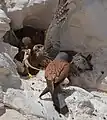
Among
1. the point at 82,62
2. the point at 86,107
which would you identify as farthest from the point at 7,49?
the point at 86,107

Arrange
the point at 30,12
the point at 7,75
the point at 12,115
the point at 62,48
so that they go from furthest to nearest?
the point at 30,12
the point at 62,48
the point at 7,75
the point at 12,115

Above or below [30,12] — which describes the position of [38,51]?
below

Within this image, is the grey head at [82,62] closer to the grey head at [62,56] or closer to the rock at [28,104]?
the grey head at [62,56]

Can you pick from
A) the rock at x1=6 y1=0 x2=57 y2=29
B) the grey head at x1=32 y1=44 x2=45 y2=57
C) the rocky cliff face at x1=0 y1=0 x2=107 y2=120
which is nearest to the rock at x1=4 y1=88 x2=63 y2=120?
the rocky cliff face at x1=0 y1=0 x2=107 y2=120

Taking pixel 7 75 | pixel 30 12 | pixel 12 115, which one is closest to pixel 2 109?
pixel 12 115

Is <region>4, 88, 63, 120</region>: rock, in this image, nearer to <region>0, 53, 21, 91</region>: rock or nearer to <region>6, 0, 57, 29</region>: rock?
<region>0, 53, 21, 91</region>: rock

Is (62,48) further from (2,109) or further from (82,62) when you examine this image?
(2,109)

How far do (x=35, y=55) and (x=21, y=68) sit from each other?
4.6 inches

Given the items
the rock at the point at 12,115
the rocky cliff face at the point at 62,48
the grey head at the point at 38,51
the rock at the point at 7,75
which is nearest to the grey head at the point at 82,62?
the rocky cliff face at the point at 62,48

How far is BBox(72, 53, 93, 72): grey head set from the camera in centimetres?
149

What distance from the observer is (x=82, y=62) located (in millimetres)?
1504

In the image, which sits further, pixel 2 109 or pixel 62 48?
pixel 62 48

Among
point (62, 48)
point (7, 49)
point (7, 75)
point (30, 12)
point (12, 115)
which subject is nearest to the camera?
point (12, 115)

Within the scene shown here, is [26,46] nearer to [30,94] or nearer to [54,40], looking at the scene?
[54,40]
